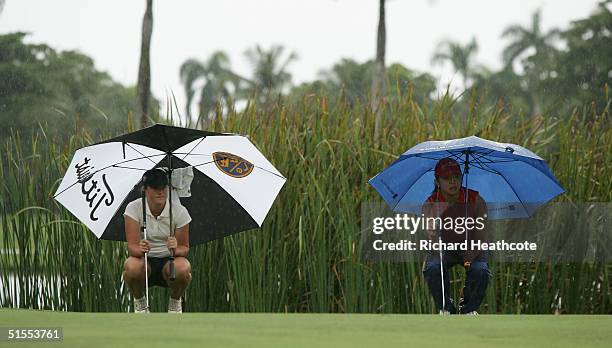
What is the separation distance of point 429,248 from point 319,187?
1351 millimetres

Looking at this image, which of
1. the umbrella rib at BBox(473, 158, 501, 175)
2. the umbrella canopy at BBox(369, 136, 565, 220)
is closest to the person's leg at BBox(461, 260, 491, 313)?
the umbrella canopy at BBox(369, 136, 565, 220)

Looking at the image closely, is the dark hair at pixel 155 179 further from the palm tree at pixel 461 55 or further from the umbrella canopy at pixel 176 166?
the palm tree at pixel 461 55

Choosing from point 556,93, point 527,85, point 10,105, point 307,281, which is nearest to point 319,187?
point 307,281

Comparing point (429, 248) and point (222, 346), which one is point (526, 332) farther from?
point (429, 248)

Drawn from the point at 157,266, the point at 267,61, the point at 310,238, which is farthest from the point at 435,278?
the point at 267,61

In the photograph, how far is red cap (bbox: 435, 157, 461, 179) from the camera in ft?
22.8

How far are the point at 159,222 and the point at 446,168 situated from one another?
1.84m

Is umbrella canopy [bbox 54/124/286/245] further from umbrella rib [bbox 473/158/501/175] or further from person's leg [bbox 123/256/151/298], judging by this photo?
umbrella rib [bbox 473/158/501/175]

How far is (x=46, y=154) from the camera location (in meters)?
8.92

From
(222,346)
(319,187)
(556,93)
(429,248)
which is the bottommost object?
(222,346)

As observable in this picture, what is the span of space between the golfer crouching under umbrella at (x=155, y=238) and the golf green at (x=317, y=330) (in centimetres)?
113

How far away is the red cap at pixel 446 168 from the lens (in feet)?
22.8

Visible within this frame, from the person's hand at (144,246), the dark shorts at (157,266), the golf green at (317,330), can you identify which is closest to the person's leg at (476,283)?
the golf green at (317,330)

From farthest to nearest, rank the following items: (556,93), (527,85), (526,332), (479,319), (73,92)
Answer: (527,85) < (73,92) < (556,93) < (479,319) < (526,332)
